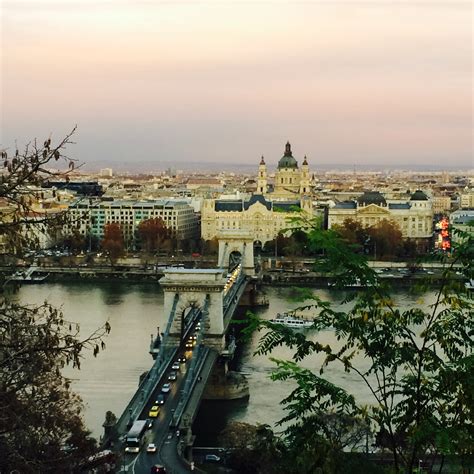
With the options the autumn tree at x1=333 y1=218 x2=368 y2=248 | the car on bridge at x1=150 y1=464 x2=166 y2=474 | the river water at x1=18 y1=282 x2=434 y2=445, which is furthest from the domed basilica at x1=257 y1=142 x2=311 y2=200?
the car on bridge at x1=150 y1=464 x2=166 y2=474

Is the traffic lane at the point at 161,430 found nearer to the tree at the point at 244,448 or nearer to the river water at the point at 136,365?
the river water at the point at 136,365

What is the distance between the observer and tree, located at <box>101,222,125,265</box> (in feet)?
68.2

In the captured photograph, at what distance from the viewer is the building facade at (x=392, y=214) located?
25.9m

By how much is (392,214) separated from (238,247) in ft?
27.8

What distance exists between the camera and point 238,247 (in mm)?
18828

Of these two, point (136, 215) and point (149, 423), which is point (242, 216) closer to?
point (136, 215)

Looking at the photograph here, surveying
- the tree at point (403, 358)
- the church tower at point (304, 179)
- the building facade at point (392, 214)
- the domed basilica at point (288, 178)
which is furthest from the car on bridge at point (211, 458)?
Answer: the church tower at point (304, 179)

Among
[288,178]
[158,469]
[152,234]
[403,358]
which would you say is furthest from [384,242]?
[403,358]

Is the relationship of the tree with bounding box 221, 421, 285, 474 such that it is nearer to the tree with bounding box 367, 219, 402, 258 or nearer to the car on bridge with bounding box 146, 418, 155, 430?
the car on bridge with bounding box 146, 418, 155, 430

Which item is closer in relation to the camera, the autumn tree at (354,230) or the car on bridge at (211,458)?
the car on bridge at (211,458)

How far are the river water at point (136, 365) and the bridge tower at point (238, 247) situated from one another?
2097 millimetres

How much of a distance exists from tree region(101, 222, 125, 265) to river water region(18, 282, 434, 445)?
4267mm

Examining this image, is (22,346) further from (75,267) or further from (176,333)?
(75,267)

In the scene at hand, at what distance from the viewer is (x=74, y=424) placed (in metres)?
5.14
